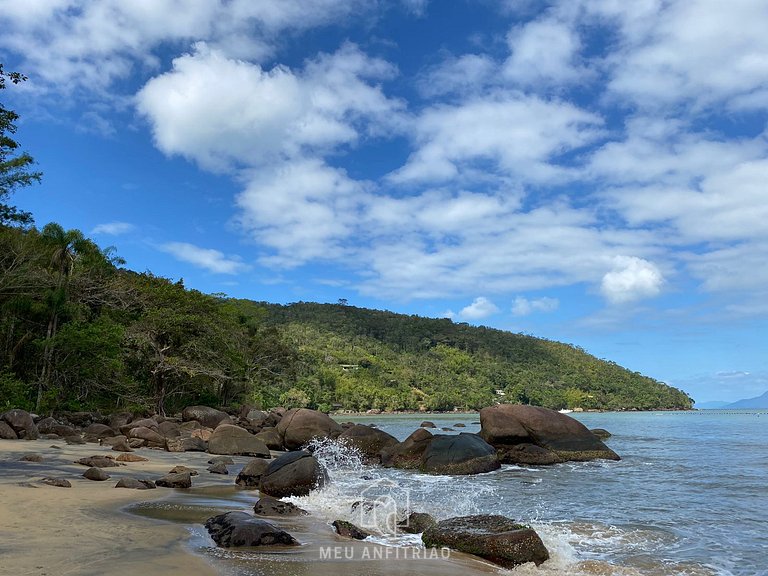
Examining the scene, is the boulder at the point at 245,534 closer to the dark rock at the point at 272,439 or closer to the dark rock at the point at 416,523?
the dark rock at the point at 416,523

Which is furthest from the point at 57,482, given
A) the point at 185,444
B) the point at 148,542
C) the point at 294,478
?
the point at 185,444

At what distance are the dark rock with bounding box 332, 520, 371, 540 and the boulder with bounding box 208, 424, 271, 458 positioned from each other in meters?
12.5

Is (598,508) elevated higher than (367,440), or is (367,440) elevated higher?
(367,440)

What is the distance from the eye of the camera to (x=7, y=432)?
53.9ft

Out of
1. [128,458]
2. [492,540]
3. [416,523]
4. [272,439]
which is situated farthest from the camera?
[272,439]

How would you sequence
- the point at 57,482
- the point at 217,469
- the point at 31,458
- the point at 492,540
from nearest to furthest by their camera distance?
the point at 492,540 < the point at 57,482 < the point at 31,458 < the point at 217,469

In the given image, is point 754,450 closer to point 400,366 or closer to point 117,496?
point 117,496

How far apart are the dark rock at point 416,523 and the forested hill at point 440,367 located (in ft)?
266

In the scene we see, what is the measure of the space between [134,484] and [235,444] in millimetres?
9630

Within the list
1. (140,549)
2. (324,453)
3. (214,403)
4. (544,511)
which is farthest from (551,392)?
(140,549)

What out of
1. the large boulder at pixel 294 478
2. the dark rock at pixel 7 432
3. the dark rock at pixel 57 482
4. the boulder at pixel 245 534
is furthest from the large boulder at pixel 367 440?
the boulder at pixel 245 534

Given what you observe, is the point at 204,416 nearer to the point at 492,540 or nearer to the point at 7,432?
the point at 7,432

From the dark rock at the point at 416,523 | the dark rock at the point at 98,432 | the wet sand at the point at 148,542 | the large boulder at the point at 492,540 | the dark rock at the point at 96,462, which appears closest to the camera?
the wet sand at the point at 148,542

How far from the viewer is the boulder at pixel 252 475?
1239 cm
